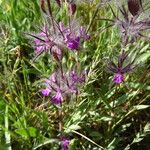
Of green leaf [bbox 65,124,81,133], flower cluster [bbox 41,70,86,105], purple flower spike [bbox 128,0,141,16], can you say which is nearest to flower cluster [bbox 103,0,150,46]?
purple flower spike [bbox 128,0,141,16]

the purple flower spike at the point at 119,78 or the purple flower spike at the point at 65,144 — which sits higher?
the purple flower spike at the point at 119,78

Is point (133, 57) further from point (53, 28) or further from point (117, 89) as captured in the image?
point (53, 28)

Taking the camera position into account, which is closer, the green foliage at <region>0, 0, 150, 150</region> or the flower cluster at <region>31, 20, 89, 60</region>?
the flower cluster at <region>31, 20, 89, 60</region>

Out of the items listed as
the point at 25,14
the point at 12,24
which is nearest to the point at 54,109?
the point at 12,24

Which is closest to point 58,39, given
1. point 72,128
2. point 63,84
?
point 63,84

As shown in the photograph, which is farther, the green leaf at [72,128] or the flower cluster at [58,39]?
the green leaf at [72,128]

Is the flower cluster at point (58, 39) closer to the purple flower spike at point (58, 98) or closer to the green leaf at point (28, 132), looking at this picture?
the purple flower spike at point (58, 98)

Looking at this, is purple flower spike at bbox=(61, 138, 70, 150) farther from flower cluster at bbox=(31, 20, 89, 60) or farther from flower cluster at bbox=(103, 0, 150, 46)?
flower cluster at bbox=(103, 0, 150, 46)

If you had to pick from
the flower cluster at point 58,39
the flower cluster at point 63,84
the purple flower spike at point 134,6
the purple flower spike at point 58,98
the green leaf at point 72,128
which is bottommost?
the green leaf at point 72,128

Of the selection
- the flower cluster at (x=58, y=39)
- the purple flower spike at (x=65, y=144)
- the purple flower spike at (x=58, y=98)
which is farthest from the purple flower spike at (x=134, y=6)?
Answer: the purple flower spike at (x=65, y=144)
